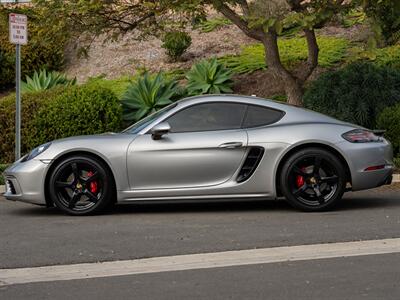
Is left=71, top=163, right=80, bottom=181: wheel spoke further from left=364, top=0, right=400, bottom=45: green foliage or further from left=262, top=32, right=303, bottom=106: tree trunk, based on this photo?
left=262, top=32, right=303, bottom=106: tree trunk

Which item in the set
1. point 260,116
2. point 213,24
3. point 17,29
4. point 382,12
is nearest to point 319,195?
point 260,116

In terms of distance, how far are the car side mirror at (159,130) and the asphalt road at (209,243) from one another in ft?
3.01

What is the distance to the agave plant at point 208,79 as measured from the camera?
1698 centimetres

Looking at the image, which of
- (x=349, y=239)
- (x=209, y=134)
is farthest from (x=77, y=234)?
(x=349, y=239)

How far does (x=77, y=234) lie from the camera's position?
8500mm

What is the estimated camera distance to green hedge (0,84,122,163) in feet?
49.3

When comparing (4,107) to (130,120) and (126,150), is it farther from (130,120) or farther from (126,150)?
(126,150)

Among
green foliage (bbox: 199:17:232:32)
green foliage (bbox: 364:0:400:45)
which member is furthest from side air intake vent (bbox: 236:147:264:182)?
green foliage (bbox: 199:17:232:32)

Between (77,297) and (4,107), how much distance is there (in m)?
9.81

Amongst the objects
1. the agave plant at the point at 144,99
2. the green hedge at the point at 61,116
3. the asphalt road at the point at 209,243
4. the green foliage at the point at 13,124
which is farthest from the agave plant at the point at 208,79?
the asphalt road at the point at 209,243

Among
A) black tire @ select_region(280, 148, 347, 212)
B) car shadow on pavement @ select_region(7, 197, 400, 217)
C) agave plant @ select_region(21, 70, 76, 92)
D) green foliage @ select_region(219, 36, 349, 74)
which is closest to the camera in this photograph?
black tire @ select_region(280, 148, 347, 212)

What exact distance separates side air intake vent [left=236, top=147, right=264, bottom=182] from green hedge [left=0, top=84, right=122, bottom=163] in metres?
5.97

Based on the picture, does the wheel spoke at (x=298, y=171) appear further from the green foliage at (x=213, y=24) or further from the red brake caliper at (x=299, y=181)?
the green foliage at (x=213, y=24)

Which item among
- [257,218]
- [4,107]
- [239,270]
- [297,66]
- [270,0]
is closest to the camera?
[239,270]
